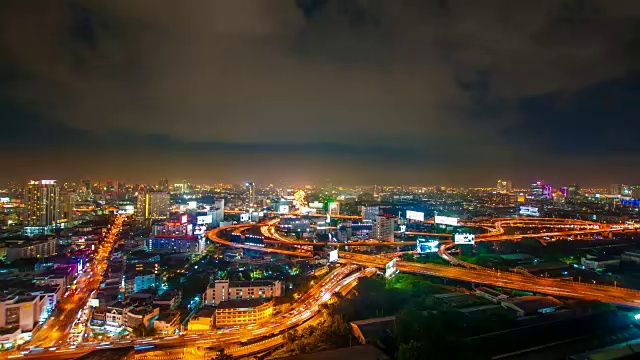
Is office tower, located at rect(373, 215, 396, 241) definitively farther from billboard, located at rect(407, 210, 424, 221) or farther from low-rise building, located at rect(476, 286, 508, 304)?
low-rise building, located at rect(476, 286, 508, 304)

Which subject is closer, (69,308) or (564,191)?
(69,308)

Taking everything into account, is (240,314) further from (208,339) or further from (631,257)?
(631,257)

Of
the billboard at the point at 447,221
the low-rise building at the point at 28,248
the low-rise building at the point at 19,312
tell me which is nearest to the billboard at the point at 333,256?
the low-rise building at the point at 19,312

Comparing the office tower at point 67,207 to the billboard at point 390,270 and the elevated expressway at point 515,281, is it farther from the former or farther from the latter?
the billboard at point 390,270

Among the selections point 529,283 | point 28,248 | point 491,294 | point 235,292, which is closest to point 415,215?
point 529,283

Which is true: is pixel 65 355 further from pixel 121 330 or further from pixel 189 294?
pixel 189 294

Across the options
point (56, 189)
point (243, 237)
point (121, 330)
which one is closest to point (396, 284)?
point (121, 330)
